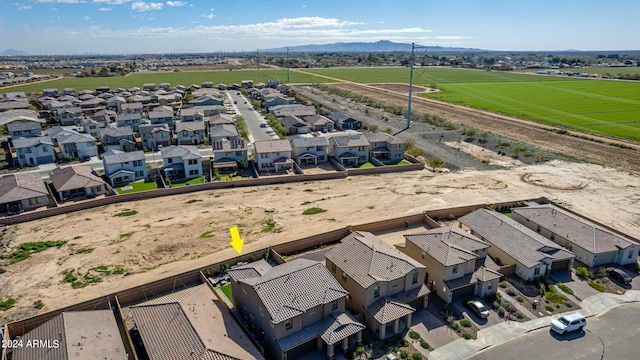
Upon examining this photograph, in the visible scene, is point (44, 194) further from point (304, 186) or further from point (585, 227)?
point (585, 227)

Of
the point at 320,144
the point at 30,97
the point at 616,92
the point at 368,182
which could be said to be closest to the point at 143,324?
the point at 368,182

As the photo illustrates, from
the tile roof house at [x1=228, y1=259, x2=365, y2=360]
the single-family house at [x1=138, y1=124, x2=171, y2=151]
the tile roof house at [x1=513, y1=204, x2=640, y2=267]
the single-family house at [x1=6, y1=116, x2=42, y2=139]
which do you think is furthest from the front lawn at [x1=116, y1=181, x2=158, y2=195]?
the tile roof house at [x1=513, y1=204, x2=640, y2=267]

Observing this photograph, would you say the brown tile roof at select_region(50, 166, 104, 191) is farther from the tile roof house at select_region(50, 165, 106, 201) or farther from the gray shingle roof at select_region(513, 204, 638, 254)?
A: the gray shingle roof at select_region(513, 204, 638, 254)

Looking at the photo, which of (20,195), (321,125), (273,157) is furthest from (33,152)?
(321,125)

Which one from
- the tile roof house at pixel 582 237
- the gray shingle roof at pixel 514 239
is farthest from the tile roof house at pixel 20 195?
the tile roof house at pixel 582 237

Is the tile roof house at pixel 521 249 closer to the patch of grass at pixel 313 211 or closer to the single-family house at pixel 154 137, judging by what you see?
the patch of grass at pixel 313 211

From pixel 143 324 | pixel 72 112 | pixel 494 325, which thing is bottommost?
pixel 494 325
